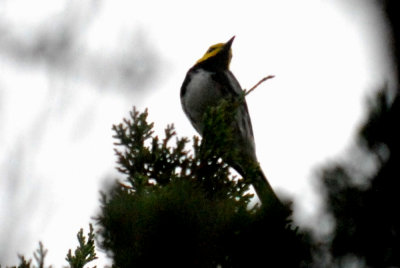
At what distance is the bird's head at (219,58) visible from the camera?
15.4ft

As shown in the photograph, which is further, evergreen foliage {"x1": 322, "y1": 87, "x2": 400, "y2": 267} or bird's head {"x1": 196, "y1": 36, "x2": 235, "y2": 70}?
bird's head {"x1": 196, "y1": 36, "x2": 235, "y2": 70}

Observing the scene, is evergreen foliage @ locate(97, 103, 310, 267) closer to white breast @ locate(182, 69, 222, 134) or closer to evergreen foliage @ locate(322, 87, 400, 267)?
evergreen foliage @ locate(322, 87, 400, 267)

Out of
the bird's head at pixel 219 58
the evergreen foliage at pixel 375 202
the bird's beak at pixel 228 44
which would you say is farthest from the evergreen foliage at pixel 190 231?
the bird's beak at pixel 228 44

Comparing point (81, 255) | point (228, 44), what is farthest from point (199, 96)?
point (81, 255)

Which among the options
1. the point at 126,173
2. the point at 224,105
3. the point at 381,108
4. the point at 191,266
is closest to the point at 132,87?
the point at 224,105

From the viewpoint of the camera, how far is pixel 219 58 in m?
4.77

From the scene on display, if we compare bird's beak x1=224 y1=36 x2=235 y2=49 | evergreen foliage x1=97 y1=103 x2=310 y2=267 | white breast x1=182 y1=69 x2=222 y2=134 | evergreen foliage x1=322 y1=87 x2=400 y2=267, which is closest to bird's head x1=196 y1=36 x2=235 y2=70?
bird's beak x1=224 y1=36 x2=235 y2=49

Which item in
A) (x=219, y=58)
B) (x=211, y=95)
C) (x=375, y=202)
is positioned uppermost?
(x=219, y=58)

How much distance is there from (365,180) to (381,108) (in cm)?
16

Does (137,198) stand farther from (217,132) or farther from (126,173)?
(217,132)

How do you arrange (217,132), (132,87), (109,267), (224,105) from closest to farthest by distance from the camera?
(109,267), (217,132), (224,105), (132,87)

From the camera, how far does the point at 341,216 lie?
1.25 metres

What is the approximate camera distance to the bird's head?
470 centimetres

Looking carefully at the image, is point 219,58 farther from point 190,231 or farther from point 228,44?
point 190,231
